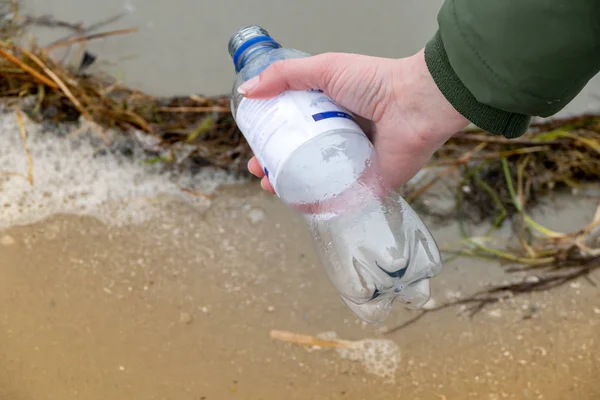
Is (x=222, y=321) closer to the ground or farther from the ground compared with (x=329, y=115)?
closer to the ground

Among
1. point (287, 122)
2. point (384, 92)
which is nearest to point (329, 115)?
point (287, 122)

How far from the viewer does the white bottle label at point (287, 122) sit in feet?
3.12

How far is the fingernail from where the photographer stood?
3.34 ft

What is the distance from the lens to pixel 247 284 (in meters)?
1.52

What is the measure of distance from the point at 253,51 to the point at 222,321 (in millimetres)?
711

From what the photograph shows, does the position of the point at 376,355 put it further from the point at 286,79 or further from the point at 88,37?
the point at 88,37

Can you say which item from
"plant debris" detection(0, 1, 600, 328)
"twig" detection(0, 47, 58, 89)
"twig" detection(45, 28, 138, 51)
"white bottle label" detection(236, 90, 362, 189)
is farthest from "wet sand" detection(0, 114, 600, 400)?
"white bottle label" detection(236, 90, 362, 189)

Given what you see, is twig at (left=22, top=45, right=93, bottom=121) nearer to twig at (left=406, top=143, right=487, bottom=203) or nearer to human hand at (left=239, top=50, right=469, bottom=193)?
human hand at (left=239, top=50, right=469, bottom=193)

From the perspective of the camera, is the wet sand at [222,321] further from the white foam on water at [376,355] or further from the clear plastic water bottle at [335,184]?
the clear plastic water bottle at [335,184]

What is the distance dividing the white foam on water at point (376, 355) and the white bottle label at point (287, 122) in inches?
24.7

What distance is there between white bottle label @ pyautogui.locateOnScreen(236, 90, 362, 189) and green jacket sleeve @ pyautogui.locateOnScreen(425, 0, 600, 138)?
0.20m

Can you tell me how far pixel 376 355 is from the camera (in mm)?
1440

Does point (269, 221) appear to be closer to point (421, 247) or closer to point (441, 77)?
point (421, 247)

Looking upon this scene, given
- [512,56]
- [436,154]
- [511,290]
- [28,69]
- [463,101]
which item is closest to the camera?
[512,56]
